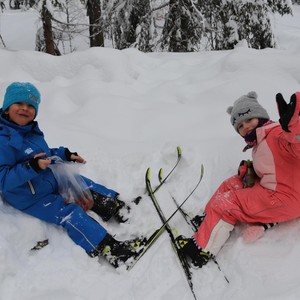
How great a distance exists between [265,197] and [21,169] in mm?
2031

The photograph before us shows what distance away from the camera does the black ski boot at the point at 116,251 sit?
2.87m

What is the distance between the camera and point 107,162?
4.16m

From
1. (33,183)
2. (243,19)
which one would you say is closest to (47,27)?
(243,19)

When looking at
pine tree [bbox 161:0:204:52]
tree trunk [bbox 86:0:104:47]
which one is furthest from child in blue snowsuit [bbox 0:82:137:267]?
pine tree [bbox 161:0:204:52]

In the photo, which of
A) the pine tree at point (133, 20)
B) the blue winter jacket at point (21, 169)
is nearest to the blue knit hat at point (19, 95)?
the blue winter jacket at point (21, 169)

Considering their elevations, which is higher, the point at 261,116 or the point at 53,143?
the point at 261,116

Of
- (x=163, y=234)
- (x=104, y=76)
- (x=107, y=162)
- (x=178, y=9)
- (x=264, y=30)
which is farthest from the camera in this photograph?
(x=264, y=30)

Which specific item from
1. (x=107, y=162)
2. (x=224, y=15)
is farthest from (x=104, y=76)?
(x=224, y=15)

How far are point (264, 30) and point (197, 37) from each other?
7.03 ft

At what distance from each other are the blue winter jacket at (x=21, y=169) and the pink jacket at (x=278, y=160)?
1.94 metres

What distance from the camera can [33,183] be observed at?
3041 mm

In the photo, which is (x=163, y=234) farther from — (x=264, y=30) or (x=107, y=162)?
(x=264, y=30)

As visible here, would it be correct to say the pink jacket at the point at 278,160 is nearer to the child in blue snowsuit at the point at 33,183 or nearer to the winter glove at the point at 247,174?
the winter glove at the point at 247,174

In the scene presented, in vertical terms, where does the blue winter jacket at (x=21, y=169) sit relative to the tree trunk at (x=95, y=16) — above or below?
below
